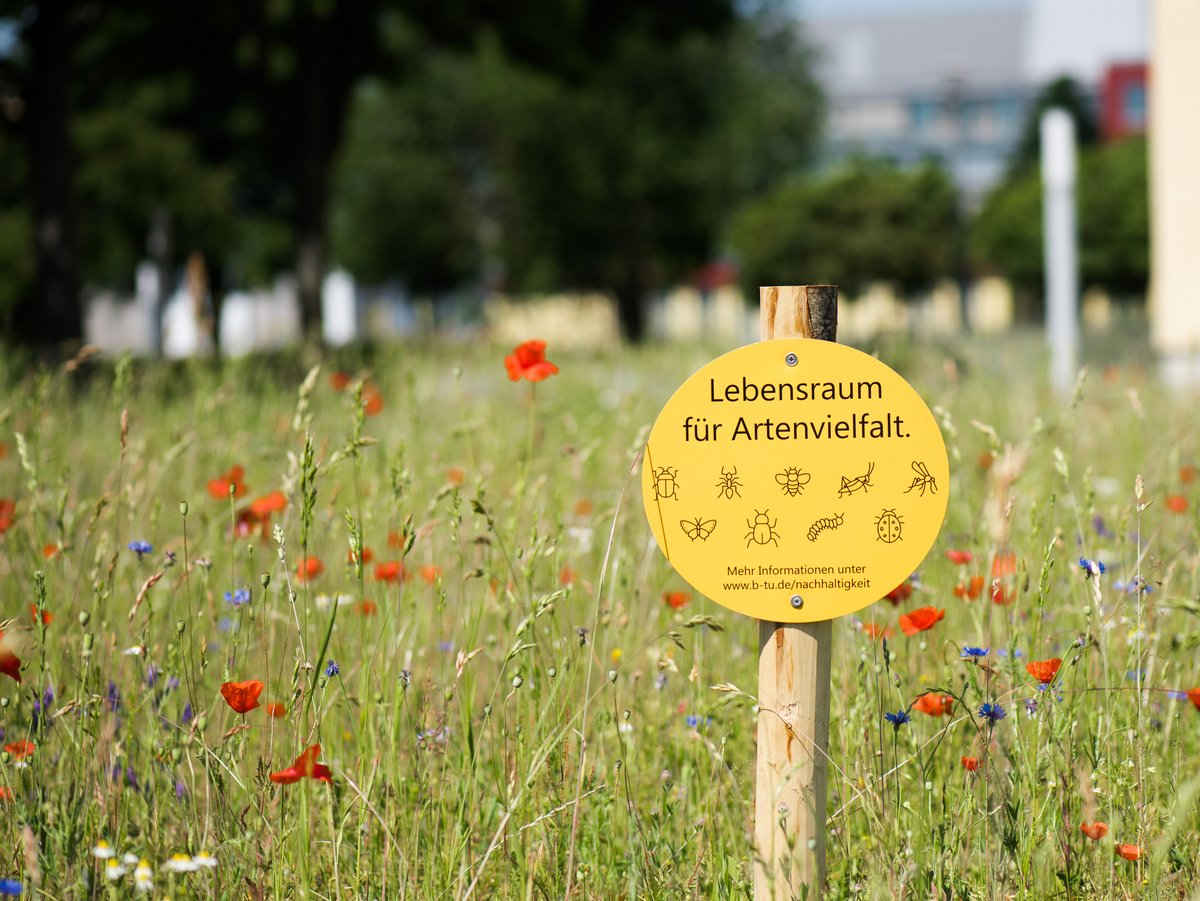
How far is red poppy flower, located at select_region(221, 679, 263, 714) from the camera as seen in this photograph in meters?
1.76

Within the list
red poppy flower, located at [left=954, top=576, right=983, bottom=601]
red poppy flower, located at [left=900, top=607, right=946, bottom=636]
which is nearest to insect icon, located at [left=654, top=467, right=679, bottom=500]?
red poppy flower, located at [left=900, top=607, right=946, bottom=636]

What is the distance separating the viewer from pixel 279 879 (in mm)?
1873

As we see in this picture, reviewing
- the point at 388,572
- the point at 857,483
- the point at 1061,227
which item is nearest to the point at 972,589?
the point at 857,483

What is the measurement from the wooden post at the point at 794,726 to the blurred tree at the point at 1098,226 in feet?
102

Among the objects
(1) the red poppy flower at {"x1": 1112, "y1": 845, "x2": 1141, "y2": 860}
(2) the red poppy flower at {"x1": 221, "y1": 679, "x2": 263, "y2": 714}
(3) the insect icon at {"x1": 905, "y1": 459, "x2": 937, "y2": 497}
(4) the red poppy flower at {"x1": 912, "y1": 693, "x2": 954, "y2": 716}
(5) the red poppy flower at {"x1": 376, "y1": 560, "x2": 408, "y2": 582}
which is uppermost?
(3) the insect icon at {"x1": 905, "y1": 459, "x2": 937, "y2": 497}

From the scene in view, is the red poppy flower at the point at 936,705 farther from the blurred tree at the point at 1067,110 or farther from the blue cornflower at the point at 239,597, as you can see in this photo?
the blurred tree at the point at 1067,110

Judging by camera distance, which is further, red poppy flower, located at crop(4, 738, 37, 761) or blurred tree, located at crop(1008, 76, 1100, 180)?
blurred tree, located at crop(1008, 76, 1100, 180)

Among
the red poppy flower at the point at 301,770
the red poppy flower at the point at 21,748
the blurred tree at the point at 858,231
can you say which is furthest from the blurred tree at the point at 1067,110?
the red poppy flower at the point at 301,770

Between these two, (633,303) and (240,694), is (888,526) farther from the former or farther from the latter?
(633,303)

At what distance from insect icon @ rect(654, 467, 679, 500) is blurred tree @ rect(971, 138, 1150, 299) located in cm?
3137

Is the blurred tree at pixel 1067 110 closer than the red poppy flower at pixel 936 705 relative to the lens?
No

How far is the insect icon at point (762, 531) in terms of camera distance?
6.04 ft

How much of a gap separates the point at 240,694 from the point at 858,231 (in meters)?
35.0

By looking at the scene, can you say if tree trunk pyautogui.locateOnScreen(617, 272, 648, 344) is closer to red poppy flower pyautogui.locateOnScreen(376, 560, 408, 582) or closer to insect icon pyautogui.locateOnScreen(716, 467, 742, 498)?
red poppy flower pyautogui.locateOnScreen(376, 560, 408, 582)
